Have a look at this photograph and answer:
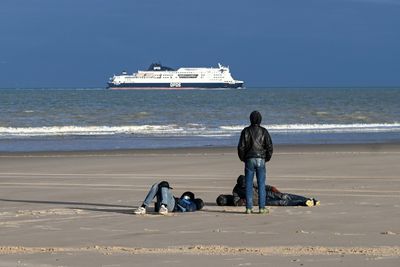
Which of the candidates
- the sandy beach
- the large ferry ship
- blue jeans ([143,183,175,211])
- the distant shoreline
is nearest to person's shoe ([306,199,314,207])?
the sandy beach

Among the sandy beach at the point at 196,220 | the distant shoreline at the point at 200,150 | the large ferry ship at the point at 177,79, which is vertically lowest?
the sandy beach at the point at 196,220

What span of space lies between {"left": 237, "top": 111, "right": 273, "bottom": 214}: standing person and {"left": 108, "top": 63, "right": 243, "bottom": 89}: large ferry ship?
152252mm

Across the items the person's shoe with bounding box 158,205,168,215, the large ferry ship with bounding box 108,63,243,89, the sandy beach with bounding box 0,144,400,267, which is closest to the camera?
the sandy beach with bounding box 0,144,400,267

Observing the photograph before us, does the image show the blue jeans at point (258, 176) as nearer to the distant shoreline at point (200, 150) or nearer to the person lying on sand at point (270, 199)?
the person lying on sand at point (270, 199)

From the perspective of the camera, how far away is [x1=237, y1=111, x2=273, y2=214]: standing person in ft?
39.7

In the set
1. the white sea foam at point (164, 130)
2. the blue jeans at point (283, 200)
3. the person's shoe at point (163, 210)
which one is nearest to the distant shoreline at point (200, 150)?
the white sea foam at point (164, 130)

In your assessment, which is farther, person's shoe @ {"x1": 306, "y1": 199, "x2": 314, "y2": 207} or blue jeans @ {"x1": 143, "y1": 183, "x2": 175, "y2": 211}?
person's shoe @ {"x1": 306, "y1": 199, "x2": 314, "y2": 207}

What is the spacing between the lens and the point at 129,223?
11.2m

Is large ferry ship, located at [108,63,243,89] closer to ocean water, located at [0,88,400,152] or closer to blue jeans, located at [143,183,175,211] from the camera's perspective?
ocean water, located at [0,88,400,152]

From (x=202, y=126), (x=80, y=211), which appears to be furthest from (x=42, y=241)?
(x=202, y=126)

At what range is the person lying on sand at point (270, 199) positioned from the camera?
12641 millimetres

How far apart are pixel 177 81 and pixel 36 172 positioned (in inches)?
5709

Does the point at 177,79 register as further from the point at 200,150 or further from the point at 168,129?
the point at 200,150

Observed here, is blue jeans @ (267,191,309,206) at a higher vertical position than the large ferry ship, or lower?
lower
